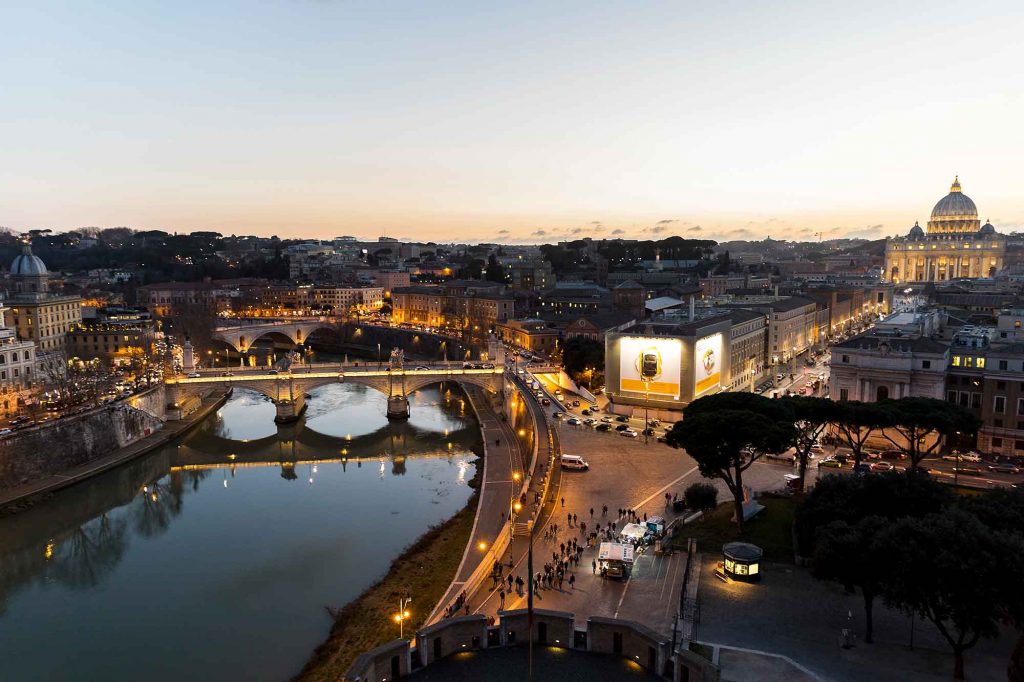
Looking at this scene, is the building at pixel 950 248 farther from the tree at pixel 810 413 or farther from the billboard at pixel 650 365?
the tree at pixel 810 413

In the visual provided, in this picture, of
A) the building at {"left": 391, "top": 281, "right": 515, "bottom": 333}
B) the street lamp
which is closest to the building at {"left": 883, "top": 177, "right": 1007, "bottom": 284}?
the building at {"left": 391, "top": 281, "right": 515, "bottom": 333}

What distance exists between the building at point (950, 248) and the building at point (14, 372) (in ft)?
280

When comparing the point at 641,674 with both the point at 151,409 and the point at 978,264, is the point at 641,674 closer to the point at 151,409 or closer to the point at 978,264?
the point at 151,409

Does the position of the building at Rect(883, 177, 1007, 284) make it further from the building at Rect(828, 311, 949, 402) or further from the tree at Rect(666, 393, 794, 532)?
the tree at Rect(666, 393, 794, 532)

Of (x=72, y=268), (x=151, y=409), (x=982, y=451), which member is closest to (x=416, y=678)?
(x=982, y=451)

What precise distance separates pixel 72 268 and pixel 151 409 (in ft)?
214

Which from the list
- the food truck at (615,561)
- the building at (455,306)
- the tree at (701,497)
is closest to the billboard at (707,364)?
the tree at (701,497)

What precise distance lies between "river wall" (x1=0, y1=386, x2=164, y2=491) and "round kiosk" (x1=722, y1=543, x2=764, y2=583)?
19.9 metres

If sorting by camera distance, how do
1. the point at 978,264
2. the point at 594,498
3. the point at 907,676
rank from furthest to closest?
the point at 978,264
the point at 594,498
the point at 907,676

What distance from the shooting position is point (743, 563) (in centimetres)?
1207

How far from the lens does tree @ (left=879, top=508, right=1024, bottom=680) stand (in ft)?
28.2

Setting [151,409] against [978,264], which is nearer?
[151,409]

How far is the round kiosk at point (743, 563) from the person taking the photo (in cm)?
1207

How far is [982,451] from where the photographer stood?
20.7 metres
